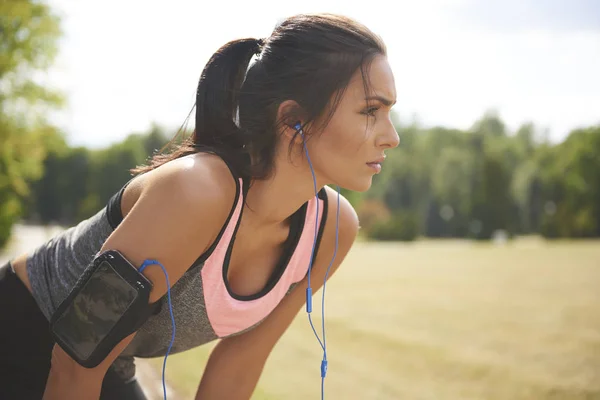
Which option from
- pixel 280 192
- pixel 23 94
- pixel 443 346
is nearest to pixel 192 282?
pixel 280 192

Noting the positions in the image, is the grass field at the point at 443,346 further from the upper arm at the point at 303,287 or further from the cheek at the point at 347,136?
the cheek at the point at 347,136

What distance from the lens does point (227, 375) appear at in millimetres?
2076

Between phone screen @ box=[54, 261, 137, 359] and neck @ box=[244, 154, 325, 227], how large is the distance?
500mm

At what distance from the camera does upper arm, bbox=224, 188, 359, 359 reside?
2.06 metres

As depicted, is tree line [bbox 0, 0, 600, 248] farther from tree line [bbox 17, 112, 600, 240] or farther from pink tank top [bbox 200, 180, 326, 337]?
pink tank top [bbox 200, 180, 326, 337]

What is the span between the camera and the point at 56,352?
1512 mm

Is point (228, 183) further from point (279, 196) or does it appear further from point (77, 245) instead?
point (77, 245)

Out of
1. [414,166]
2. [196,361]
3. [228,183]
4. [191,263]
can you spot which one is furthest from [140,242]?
[414,166]

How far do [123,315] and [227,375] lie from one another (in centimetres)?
77

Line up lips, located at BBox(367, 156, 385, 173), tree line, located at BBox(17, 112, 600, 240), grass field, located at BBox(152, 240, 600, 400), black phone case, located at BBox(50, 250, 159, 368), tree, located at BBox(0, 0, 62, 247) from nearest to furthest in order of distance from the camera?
1. black phone case, located at BBox(50, 250, 159, 368)
2. lips, located at BBox(367, 156, 385, 173)
3. grass field, located at BBox(152, 240, 600, 400)
4. tree, located at BBox(0, 0, 62, 247)
5. tree line, located at BBox(17, 112, 600, 240)

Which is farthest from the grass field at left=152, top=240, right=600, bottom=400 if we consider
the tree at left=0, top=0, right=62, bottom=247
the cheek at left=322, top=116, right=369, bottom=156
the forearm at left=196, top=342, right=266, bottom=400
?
the tree at left=0, top=0, right=62, bottom=247

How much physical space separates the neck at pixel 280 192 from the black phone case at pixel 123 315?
18.2 inches

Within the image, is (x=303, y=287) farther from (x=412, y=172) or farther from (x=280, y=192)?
(x=412, y=172)

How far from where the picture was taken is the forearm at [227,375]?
6.81ft
